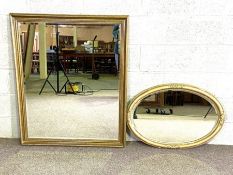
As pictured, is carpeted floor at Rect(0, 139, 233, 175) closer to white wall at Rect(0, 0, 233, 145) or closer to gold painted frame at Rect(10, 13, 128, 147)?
gold painted frame at Rect(10, 13, 128, 147)

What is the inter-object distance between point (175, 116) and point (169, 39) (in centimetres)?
61

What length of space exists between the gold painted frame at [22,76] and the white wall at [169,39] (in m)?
0.06

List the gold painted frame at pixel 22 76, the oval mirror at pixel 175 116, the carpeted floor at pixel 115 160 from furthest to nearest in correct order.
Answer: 1. the oval mirror at pixel 175 116
2. the gold painted frame at pixel 22 76
3. the carpeted floor at pixel 115 160

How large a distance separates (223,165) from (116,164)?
74cm

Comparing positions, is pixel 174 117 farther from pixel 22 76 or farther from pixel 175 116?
pixel 22 76

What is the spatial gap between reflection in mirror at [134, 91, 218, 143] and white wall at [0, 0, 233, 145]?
0.38 ft

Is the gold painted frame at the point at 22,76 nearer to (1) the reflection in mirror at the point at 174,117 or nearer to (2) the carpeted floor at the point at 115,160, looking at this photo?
(2) the carpeted floor at the point at 115,160

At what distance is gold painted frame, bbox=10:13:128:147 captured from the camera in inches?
70.6

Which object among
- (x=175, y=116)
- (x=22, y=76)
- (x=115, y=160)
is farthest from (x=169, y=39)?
(x=22, y=76)

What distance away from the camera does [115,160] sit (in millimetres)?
1771

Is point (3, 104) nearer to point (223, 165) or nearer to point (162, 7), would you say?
point (162, 7)

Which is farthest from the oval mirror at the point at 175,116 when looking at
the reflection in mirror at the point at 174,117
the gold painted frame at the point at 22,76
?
the gold painted frame at the point at 22,76

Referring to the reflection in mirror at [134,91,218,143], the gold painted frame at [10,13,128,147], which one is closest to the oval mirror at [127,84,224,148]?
the reflection in mirror at [134,91,218,143]

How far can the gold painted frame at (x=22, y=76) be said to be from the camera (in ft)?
5.89
